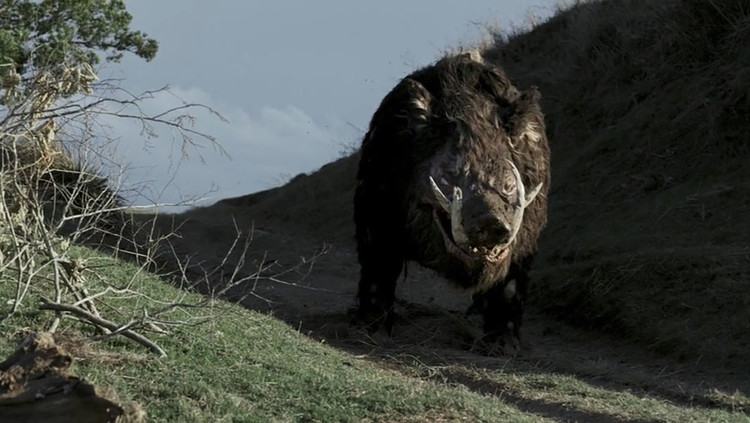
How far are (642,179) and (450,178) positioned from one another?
6.36 meters

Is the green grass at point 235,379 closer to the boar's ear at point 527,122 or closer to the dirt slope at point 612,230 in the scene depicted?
the dirt slope at point 612,230

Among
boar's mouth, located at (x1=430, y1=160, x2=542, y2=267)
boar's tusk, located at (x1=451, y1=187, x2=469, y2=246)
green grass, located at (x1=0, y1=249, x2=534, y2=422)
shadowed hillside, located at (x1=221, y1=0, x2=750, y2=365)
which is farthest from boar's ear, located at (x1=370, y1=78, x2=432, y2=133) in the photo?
shadowed hillside, located at (x1=221, y1=0, x2=750, y2=365)

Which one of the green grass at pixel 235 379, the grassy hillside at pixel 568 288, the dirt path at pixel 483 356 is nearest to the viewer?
the green grass at pixel 235 379

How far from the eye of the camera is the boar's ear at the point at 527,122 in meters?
10.4

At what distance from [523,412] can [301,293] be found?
18.4 feet

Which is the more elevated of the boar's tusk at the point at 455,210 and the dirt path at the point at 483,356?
the boar's tusk at the point at 455,210

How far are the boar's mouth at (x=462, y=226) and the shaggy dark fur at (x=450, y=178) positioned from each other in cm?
2

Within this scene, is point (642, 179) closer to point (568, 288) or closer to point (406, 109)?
point (568, 288)

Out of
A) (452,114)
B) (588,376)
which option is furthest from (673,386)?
(452,114)

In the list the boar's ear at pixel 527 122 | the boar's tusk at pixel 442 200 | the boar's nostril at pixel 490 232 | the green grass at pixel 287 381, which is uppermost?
the boar's ear at pixel 527 122

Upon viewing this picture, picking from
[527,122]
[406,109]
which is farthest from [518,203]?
[406,109]

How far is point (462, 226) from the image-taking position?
924 cm

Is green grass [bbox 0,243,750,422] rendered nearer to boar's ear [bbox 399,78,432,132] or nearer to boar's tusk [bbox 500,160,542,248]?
boar's tusk [bbox 500,160,542,248]

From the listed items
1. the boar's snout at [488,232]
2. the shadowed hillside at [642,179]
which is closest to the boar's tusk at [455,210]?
the boar's snout at [488,232]
